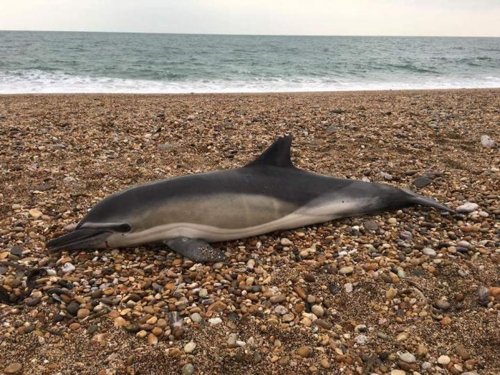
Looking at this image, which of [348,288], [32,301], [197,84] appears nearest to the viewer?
[32,301]

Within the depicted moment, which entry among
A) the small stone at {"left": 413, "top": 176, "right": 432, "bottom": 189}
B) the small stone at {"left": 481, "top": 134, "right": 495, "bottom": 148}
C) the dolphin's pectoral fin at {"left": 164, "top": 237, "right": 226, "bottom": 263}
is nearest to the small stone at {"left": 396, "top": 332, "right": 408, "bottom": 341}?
the dolphin's pectoral fin at {"left": 164, "top": 237, "right": 226, "bottom": 263}

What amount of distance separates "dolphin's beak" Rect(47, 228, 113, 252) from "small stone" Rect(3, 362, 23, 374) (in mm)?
1633

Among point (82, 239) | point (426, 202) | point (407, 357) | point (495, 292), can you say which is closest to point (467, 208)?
point (426, 202)

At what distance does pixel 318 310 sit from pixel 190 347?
3.86 ft

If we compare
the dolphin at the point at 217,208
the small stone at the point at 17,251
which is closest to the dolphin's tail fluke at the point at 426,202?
the dolphin at the point at 217,208

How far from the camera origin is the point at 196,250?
15.7 ft

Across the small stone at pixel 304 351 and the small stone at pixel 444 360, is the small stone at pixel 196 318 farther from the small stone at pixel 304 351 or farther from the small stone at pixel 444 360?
the small stone at pixel 444 360

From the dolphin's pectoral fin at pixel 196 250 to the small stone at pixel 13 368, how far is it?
186cm

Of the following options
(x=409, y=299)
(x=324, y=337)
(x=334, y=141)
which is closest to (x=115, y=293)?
(x=324, y=337)

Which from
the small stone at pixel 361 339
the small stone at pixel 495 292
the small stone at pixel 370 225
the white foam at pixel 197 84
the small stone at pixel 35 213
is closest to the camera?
the small stone at pixel 361 339

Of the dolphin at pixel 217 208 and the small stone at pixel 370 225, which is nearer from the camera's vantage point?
the dolphin at pixel 217 208

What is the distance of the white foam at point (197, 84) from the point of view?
23469 millimetres

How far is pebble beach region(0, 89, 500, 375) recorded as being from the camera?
3475mm

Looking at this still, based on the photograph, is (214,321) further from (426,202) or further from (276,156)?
(426,202)
